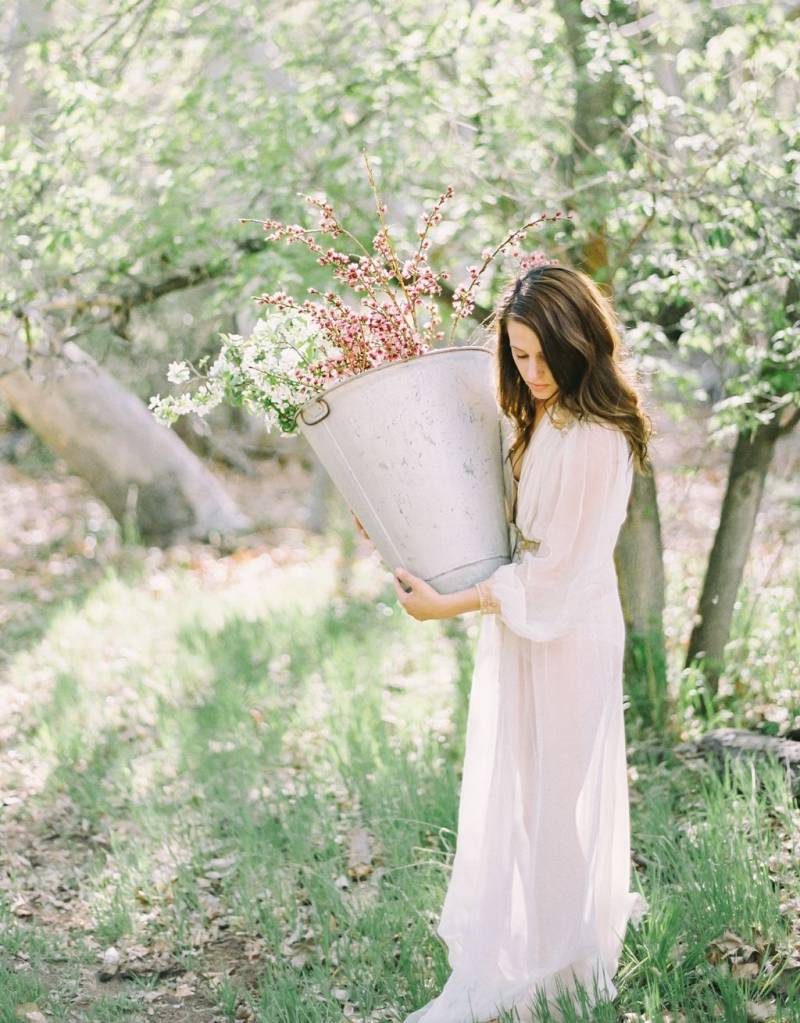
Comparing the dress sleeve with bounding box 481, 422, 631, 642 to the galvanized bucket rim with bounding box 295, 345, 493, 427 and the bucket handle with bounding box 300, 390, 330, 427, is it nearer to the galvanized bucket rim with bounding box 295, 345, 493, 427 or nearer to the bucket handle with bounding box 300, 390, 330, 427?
the galvanized bucket rim with bounding box 295, 345, 493, 427

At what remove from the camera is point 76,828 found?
185 inches

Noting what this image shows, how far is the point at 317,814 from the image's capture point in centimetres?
429

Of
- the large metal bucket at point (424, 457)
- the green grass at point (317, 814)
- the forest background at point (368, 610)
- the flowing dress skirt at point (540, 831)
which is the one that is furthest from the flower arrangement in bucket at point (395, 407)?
the green grass at point (317, 814)

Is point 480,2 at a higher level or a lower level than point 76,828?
higher

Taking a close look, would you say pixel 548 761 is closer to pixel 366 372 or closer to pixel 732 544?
pixel 366 372

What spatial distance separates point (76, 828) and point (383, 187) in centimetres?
316

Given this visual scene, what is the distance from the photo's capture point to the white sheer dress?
2.78m

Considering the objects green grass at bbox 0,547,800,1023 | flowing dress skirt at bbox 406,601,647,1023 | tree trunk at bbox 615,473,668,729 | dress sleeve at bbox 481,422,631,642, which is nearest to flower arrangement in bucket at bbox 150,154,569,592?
dress sleeve at bbox 481,422,631,642

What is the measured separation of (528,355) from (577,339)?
0.12 meters

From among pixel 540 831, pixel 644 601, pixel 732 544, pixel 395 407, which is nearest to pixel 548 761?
pixel 540 831

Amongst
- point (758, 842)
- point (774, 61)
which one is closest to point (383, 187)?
point (774, 61)

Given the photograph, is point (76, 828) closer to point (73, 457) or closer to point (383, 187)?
point (383, 187)

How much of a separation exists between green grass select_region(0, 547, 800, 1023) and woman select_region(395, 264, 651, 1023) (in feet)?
0.75

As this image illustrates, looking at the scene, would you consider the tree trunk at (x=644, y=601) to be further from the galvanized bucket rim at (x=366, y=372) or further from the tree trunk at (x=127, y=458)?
the tree trunk at (x=127, y=458)
